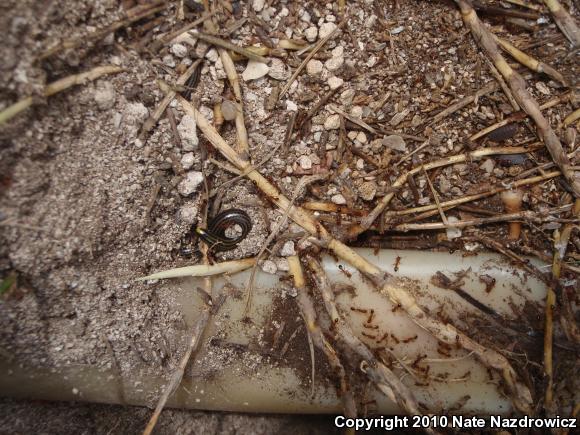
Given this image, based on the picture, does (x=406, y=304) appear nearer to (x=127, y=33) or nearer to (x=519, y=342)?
(x=519, y=342)

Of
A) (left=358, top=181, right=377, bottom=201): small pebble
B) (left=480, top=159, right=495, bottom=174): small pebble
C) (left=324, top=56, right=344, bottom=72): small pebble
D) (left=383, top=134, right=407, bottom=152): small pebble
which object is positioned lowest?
(left=358, top=181, right=377, bottom=201): small pebble

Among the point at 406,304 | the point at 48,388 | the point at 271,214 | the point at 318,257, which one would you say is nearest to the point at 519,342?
the point at 406,304

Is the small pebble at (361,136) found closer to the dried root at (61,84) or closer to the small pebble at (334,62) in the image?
the small pebble at (334,62)

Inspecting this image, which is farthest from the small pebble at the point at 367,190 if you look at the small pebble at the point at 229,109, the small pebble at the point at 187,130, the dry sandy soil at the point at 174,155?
the small pebble at the point at 187,130

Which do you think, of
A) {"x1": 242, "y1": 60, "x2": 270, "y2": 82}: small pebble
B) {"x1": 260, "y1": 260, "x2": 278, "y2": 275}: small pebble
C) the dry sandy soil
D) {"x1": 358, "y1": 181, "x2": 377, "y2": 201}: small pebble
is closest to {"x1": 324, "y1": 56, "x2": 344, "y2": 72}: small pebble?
the dry sandy soil

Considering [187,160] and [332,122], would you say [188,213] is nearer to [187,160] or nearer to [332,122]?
[187,160]

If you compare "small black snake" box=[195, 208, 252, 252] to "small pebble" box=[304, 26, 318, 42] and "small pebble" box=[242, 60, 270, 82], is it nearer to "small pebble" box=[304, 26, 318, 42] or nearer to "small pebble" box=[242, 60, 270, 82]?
"small pebble" box=[242, 60, 270, 82]

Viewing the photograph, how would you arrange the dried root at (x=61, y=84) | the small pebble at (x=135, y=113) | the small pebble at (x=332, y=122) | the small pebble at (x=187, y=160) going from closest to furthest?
1. the dried root at (x=61, y=84)
2. the small pebble at (x=135, y=113)
3. the small pebble at (x=187, y=160)
4. the small pebble at (x=332, y=122)

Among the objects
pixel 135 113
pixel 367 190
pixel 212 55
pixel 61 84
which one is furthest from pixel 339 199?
pixel 61 84
